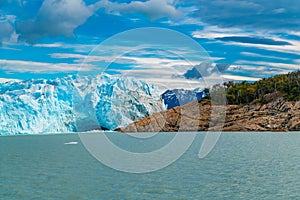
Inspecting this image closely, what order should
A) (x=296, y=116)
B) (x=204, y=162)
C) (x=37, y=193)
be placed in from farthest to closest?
(x=296, y=116) < (x=204, y=162) < (x=37, y=193)

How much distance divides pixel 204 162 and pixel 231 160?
5.22 m

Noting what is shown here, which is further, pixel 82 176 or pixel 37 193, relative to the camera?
pixel 82 176

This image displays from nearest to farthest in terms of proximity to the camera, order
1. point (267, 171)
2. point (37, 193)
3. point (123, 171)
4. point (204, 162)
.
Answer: point (37, 193) → point (267, 171) → point (123, 171) → point (204, 162)

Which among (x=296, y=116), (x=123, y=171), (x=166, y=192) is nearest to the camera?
(x=166, y=192)

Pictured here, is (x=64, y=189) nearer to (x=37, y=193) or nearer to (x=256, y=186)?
(x=37, y=193)

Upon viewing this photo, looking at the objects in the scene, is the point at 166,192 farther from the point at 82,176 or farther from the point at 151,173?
the point at 82,176

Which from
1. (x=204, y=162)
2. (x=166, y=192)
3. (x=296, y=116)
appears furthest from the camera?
(x=296, y=116)

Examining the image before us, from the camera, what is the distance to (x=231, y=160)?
216 ft

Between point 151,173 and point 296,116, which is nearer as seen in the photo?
point 151,173

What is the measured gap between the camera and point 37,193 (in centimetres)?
4181

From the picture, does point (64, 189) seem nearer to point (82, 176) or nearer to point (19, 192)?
point (19, 192)

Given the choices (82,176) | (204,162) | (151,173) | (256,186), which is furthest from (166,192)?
(204,162)

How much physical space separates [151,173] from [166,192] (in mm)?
14033

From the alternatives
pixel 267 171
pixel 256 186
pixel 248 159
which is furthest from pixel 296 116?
pixel 256 186
